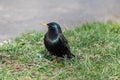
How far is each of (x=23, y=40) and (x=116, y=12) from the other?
3470 mm

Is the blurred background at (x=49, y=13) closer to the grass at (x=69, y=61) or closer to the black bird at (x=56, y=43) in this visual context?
the grass at (x=69, y=61)

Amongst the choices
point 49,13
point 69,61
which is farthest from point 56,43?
point 49,13

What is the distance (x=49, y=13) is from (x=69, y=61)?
3342 millimetres

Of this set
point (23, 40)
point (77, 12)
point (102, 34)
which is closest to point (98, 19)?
point (77, 12)

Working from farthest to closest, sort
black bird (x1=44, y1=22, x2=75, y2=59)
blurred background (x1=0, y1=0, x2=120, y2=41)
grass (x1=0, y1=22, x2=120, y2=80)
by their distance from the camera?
blurred background (x1=0, y1=0, x2=120, y2=41)
black bird (x1=44, y1=22, x2=75, y2=59)
grass (x1=0, y1=22, x2=120, y2=80)

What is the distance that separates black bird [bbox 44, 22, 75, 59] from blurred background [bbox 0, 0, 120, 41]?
6.00 feet

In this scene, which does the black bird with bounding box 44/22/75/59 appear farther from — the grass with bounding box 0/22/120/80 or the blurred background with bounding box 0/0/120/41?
the blurred background with bounding box 0/0/120/41

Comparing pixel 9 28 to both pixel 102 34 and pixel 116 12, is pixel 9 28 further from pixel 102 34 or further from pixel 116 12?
pixel 116 12

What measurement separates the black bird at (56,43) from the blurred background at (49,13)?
1828 mm

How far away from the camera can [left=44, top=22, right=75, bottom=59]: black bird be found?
25.7 ft

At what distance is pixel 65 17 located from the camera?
11.0 m

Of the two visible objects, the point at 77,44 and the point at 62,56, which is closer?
the point at 62,56

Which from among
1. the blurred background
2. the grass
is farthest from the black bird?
the blurred background

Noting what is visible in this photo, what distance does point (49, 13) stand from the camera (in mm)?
11133
